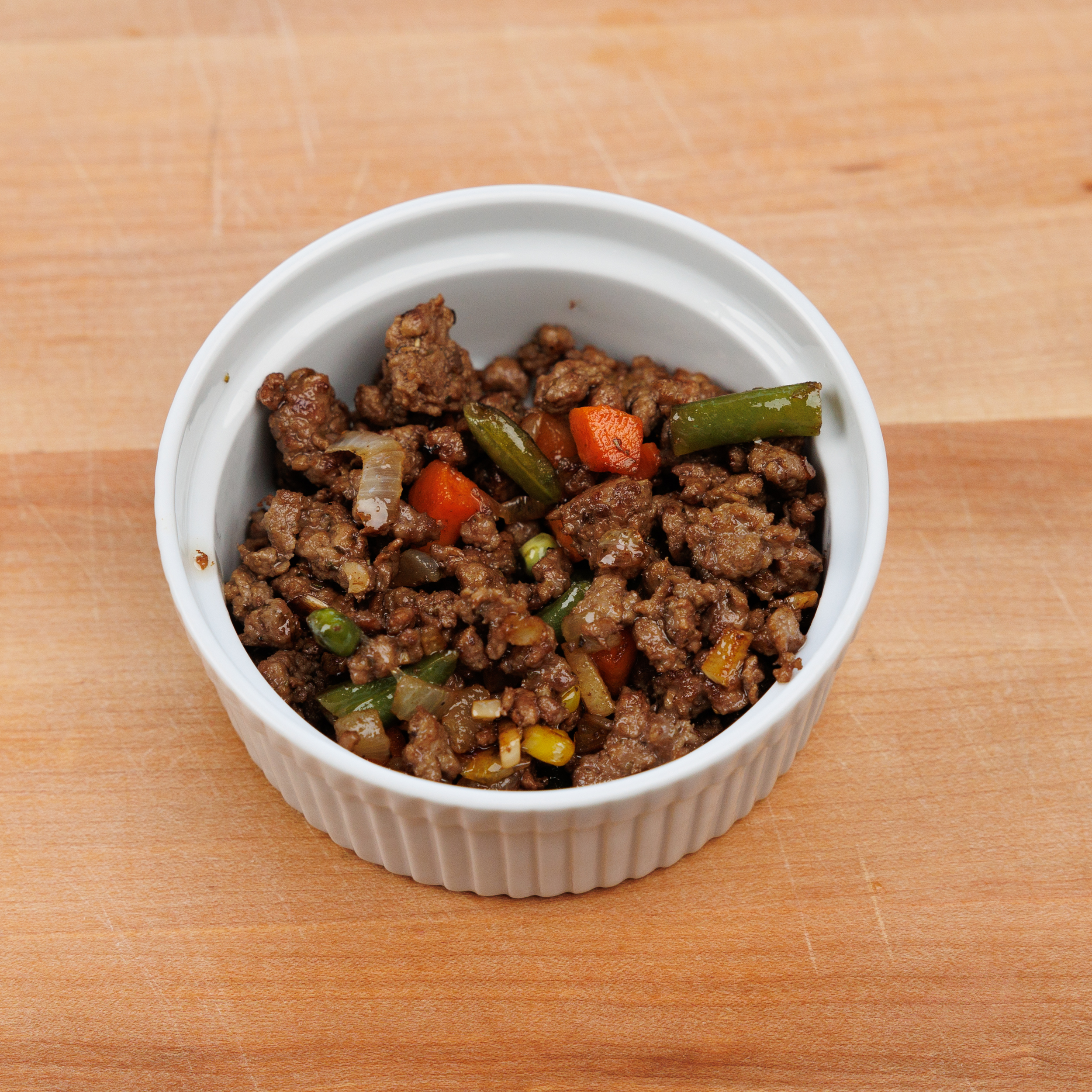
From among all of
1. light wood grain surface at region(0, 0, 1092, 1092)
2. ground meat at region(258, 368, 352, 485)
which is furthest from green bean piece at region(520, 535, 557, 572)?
light wood grain surface at region(0, 0, 1092, 1092)

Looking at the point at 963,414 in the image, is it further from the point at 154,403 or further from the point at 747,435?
the point at 154,403

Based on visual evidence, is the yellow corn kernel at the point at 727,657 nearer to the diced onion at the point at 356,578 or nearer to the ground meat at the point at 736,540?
the ground meat at the point at 736,540

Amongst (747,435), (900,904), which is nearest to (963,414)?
(747,435)

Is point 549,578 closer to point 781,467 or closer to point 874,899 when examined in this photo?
point 781,467

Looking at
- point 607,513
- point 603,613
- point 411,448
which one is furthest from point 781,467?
point 411,448

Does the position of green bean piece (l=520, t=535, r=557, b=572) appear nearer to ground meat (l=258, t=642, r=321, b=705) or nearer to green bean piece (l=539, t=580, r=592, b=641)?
green bean piece (l=539, t=580, r=592, b=641)

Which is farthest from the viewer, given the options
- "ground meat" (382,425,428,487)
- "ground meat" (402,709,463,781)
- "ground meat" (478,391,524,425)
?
"ground meat" (478,391,524,425)
